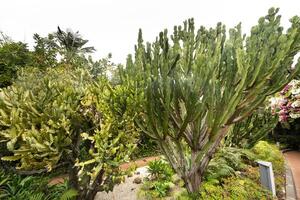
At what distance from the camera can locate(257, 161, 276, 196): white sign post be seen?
620cm

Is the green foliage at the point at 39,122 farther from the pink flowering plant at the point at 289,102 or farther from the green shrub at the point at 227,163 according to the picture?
the pink flowering plant at the point at 289,102

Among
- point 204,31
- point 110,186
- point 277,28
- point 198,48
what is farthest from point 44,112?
point 277,28

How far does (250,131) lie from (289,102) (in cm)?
176

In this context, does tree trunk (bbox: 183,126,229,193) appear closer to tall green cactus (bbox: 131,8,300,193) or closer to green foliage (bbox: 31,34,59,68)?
tall green cactus (bbox: 131,8,300,193)

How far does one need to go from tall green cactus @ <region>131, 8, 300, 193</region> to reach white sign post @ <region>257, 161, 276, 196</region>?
133 centimetres

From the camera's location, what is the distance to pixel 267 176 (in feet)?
20.8

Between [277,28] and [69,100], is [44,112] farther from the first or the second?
[277,28]

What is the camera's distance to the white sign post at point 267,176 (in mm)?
6199

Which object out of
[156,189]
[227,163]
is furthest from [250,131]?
[156,189]

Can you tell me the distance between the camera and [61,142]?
5.44 metres

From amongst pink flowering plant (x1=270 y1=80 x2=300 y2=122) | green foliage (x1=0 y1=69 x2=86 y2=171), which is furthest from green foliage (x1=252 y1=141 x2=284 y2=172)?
green foliage (x1=0 y1=69 x2=86 y2=171)

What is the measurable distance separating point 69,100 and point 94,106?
0.55 metres

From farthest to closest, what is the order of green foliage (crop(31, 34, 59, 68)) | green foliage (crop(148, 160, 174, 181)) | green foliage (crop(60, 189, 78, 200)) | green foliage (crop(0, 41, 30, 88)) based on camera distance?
green foliage (crop(31, 34, 59, 68)), green foliage (crop(0, 41, 30, 88)), green foliage (crop(148, 160, 174, 181)), green foliage (crop(60, 189, 78, 200))

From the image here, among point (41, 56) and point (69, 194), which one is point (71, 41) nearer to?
point (41, 56)
